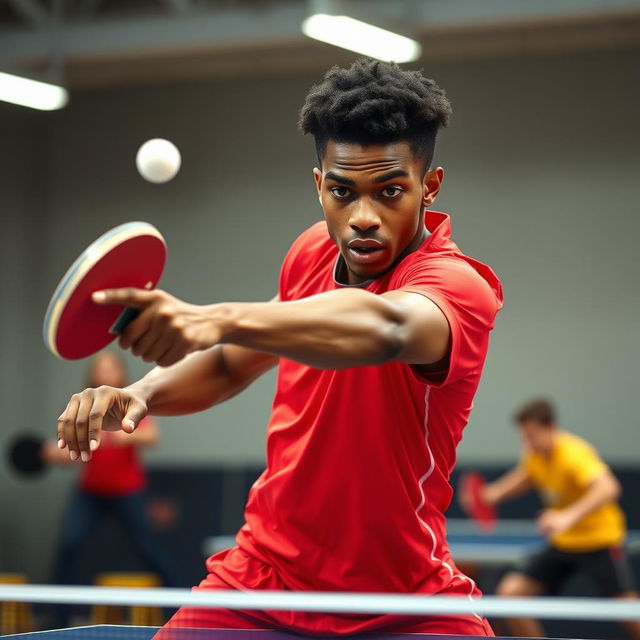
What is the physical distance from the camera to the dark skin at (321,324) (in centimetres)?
179

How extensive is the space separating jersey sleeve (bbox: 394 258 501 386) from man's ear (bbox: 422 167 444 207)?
0.66 feet

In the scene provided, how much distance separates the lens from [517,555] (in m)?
6.48

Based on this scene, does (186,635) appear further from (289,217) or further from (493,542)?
(289,217)

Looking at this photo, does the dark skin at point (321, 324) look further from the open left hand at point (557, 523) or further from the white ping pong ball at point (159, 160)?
the open left hand at point (557, 523)

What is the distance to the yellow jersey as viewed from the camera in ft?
20.9

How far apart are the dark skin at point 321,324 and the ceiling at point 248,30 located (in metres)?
5.32

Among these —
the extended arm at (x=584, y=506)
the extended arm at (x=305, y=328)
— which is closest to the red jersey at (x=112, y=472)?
the extended arm at (x=584, y=506)

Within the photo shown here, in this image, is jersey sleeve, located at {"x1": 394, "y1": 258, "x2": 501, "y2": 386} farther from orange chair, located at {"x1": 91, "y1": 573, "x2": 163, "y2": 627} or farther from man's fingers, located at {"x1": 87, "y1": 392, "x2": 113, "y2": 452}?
orange chair, located at {"x1": 91, "y1": 573, "x2": 163, "y2": 627}

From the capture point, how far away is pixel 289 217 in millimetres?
9602

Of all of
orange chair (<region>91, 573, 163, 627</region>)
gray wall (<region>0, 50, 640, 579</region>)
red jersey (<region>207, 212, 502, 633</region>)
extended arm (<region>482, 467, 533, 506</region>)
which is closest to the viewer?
red jersey (<region>207, 212, 502, 633</region>)

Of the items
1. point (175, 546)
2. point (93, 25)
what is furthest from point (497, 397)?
point (93, 25)

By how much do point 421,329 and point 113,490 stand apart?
6.30 m

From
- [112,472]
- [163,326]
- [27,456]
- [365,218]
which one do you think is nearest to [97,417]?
[163,326]

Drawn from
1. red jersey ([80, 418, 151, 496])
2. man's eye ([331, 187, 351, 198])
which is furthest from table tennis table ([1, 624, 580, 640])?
red jersey ([80, 418, 151, 496])
